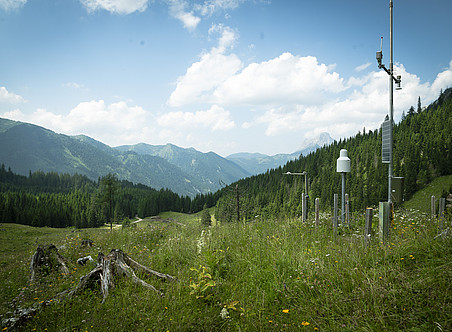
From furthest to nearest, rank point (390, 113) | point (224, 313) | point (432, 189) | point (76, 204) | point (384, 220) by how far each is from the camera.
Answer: point (76, 204), point (432, 189), point (390, 113), point (384, 220), point (224, 313)

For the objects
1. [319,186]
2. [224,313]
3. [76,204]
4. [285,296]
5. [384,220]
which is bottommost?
[76,204]

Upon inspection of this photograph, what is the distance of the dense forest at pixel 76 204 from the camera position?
262 ft

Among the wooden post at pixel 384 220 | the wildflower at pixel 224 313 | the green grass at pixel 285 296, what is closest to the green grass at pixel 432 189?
the wooden post at pixel 384 220

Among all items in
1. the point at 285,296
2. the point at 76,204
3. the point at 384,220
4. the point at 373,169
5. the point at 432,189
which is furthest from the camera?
the point at 76,204

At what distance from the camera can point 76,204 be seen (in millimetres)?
112125

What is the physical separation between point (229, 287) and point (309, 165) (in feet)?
466

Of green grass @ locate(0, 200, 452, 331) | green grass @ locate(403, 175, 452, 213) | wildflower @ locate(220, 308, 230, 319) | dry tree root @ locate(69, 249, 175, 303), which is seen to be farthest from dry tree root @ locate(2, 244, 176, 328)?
green grass @ locate(403, 175, 452, 213)

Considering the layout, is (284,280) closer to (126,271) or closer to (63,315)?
(126,271)

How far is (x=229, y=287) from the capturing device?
505 cm

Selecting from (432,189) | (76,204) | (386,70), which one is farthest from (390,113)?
(76,204)

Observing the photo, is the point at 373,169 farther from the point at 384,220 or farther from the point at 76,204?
the point at 76,204

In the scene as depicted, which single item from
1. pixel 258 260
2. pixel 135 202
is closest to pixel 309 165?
pixel 135 202

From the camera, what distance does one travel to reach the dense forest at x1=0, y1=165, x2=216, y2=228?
262 ft

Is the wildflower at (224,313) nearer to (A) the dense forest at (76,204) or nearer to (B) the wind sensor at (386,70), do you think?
(B) the wind sensor at (386,70)
